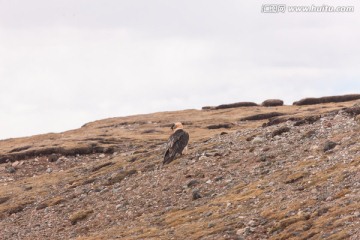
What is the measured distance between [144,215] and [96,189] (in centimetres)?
1086

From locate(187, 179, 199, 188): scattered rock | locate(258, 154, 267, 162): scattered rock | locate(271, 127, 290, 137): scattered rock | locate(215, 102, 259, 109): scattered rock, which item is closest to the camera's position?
locate(187, 179, 199, 188): scattered rock

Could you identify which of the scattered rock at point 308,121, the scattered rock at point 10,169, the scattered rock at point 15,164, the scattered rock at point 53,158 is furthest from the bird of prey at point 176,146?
the scattered rock at point 15,164

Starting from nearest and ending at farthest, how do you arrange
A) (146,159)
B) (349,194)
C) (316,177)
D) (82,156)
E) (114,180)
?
(349,194) < (316,177) < (114,180) < (146,159) < (82,156)

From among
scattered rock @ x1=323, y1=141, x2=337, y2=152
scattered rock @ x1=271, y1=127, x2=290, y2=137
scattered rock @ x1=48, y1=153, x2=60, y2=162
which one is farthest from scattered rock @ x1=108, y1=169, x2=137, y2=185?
scattered rock @ x1=48, y1=153, x2=60, y2=162

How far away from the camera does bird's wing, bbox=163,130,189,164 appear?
2042 inches

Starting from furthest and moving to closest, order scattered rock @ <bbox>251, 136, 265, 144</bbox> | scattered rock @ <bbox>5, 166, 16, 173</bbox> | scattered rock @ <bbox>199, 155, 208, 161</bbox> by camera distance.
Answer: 1. scattered rock @ <bbox>5, 166, 16, 173</bbox>
2. scattered rock @ <bbox>251, 136, 265, 144</bbox>
3. scattered rock @ <bbox>199, 155, 208, 161</bbox>

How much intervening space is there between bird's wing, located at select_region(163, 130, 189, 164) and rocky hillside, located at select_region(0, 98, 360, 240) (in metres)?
1.11

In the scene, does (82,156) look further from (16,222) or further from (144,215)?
(144,215)

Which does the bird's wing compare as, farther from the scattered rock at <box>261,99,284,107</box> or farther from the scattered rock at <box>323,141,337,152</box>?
the scattered rock at <box>261,99,284,107</box>

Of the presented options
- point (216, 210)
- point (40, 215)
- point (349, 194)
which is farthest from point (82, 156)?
point (349, 194)

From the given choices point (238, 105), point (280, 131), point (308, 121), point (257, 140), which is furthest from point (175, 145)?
point (238, 105)

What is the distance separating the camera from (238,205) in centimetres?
3597

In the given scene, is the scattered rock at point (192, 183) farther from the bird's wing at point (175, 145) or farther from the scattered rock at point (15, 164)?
the scattered rock at point (15, 164)

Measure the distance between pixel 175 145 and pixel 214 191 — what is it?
1148 cm
